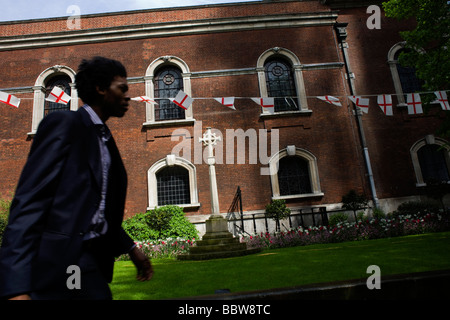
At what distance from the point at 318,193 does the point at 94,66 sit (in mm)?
12146

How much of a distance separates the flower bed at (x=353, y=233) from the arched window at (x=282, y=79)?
5975mm

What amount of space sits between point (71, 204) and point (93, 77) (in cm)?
80

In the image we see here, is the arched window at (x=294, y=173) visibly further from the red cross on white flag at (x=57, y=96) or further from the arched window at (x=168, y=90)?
the red cross on white flag at (x=57, y=96)

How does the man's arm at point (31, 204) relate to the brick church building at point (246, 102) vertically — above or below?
below

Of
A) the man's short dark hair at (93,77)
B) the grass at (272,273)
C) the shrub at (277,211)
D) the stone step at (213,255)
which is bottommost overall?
the grass at (272,273)

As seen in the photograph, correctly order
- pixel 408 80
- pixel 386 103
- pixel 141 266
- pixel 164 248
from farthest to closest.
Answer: pixel 408 80 < pixel 386 103 < pixel 164 248 < pixel 141 266

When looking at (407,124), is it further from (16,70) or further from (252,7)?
(16,70)

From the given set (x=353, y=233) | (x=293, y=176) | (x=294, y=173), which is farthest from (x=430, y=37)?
(x=353, y=233)

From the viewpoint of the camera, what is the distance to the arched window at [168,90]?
46.1ft

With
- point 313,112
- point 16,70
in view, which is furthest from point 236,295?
point 16,70

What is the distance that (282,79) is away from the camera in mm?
14492

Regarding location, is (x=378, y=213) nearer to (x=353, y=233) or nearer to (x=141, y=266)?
(x=353, y=233)

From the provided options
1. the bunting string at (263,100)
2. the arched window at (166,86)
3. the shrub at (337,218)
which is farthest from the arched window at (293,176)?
the arched window at (166,86)

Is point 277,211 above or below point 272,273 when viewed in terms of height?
above
